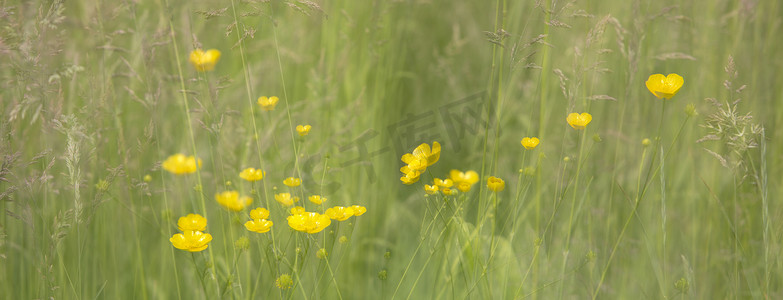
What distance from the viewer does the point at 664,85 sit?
46.2 inches

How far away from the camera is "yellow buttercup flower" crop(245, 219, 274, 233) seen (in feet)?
3.28

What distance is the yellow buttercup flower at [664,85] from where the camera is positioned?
1145mm

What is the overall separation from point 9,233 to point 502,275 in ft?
3.83

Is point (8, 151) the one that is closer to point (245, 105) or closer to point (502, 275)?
point (245, 105)

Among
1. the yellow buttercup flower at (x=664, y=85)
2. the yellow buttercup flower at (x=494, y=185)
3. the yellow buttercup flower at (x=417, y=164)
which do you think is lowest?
the yellow buttercup flower at (x=494, y=185)

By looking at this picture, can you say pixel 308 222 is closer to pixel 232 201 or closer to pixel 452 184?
pixel 232 201

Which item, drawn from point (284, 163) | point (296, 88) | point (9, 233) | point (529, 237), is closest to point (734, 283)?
point (529, 237)

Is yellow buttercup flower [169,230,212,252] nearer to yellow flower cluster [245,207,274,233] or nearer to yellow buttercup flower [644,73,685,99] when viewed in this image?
yellow flower cluster [245,207,274,233]

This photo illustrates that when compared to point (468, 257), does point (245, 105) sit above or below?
above

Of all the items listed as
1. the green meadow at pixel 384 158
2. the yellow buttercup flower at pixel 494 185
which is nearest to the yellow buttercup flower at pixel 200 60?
the green meadow at pixel 384 158

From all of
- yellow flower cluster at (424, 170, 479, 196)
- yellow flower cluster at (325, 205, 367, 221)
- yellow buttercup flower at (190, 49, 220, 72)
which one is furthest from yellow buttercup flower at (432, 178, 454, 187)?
yellow buttercup flower at (190, 49, 220, 72)

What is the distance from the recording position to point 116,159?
5.10 ft

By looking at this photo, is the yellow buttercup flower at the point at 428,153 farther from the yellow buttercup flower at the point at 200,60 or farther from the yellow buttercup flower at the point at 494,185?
the yellow buttercup flower at the point at 200,60

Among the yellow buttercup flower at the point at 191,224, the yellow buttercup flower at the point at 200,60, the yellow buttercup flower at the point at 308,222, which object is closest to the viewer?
the yellow buttercup flower at the point at 308,222
